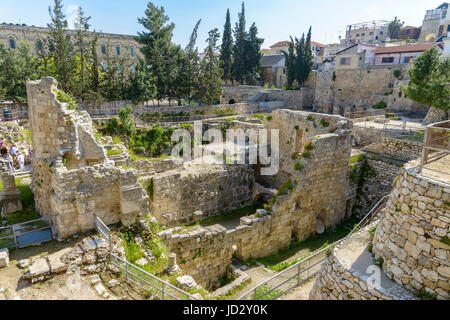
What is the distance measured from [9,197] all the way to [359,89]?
1370 inches

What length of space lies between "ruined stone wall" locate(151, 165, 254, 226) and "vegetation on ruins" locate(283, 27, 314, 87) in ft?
95.6

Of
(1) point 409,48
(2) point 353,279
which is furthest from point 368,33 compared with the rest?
(2) point 353,279

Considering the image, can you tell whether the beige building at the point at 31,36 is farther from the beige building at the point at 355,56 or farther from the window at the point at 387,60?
the window at the point at 387,60

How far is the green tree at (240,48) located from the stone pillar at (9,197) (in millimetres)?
36822

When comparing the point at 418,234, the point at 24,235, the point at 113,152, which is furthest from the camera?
the point at 113,152

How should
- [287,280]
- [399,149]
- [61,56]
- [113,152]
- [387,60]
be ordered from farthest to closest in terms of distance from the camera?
[387,60], [61,56], [399,149], [113,152], [287,280]

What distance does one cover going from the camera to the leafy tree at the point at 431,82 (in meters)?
17.7

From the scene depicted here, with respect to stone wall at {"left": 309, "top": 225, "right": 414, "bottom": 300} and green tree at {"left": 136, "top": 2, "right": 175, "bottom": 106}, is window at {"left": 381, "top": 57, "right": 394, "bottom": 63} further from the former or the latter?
stone wall at {"left": 309, "top": 225, "right": 414, "bottom": 300}

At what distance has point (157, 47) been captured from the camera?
3106 centimetres

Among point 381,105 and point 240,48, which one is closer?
point 381,105

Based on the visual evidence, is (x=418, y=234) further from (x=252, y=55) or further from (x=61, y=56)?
(x=252, y=55)

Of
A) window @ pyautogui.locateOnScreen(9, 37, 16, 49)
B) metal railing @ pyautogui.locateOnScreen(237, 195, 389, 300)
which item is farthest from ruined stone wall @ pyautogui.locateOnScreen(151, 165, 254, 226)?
window @ pyautogui.locateOnScreen(9, 37, 16, 49)

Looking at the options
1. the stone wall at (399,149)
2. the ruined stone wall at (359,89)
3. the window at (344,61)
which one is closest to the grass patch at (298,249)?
the stone wall at (399,149)
